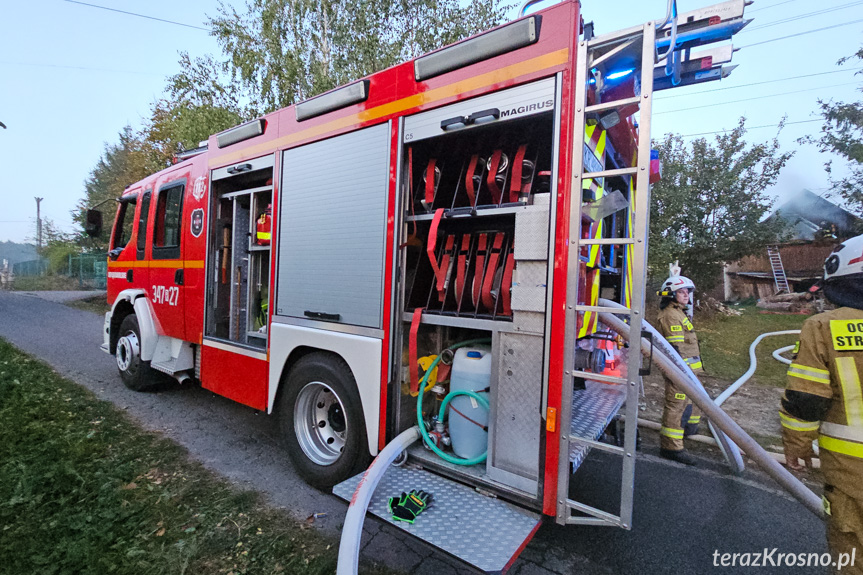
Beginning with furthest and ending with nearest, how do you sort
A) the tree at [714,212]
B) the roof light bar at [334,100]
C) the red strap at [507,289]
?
the tree at [714,212], the roof light bar at [334,100], the red strap at [507,289]

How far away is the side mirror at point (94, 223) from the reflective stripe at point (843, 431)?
7393mm

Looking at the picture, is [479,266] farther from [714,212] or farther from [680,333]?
[714,212]

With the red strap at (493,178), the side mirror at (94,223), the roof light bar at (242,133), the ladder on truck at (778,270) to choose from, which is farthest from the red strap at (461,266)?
the ladder on truck at (778,270)

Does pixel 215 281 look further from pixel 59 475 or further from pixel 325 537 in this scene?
pixel 325 537

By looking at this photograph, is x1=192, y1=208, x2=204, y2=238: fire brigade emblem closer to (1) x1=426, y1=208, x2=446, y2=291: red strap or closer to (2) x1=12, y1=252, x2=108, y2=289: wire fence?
(1) x1=426, y1=208, x2=446, y2=291: red strap

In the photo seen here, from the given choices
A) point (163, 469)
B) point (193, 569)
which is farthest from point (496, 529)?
point (163, 469)

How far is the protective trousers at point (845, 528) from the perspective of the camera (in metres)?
1.75

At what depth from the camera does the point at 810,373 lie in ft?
6.19

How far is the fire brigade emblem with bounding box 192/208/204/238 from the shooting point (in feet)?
13.8

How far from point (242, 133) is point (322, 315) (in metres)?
1.96

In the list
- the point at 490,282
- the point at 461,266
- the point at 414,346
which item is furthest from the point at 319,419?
the point at 490,282

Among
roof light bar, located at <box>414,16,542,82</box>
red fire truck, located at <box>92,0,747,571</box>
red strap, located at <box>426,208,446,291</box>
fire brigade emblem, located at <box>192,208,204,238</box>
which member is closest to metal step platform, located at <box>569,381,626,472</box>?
red fire truck, located at <box>92,0,747,571</box>

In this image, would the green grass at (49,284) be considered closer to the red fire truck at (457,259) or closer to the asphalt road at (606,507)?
the asphalt road at (606,507)

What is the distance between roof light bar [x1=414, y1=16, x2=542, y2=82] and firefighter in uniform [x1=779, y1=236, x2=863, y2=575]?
71.7 inches
